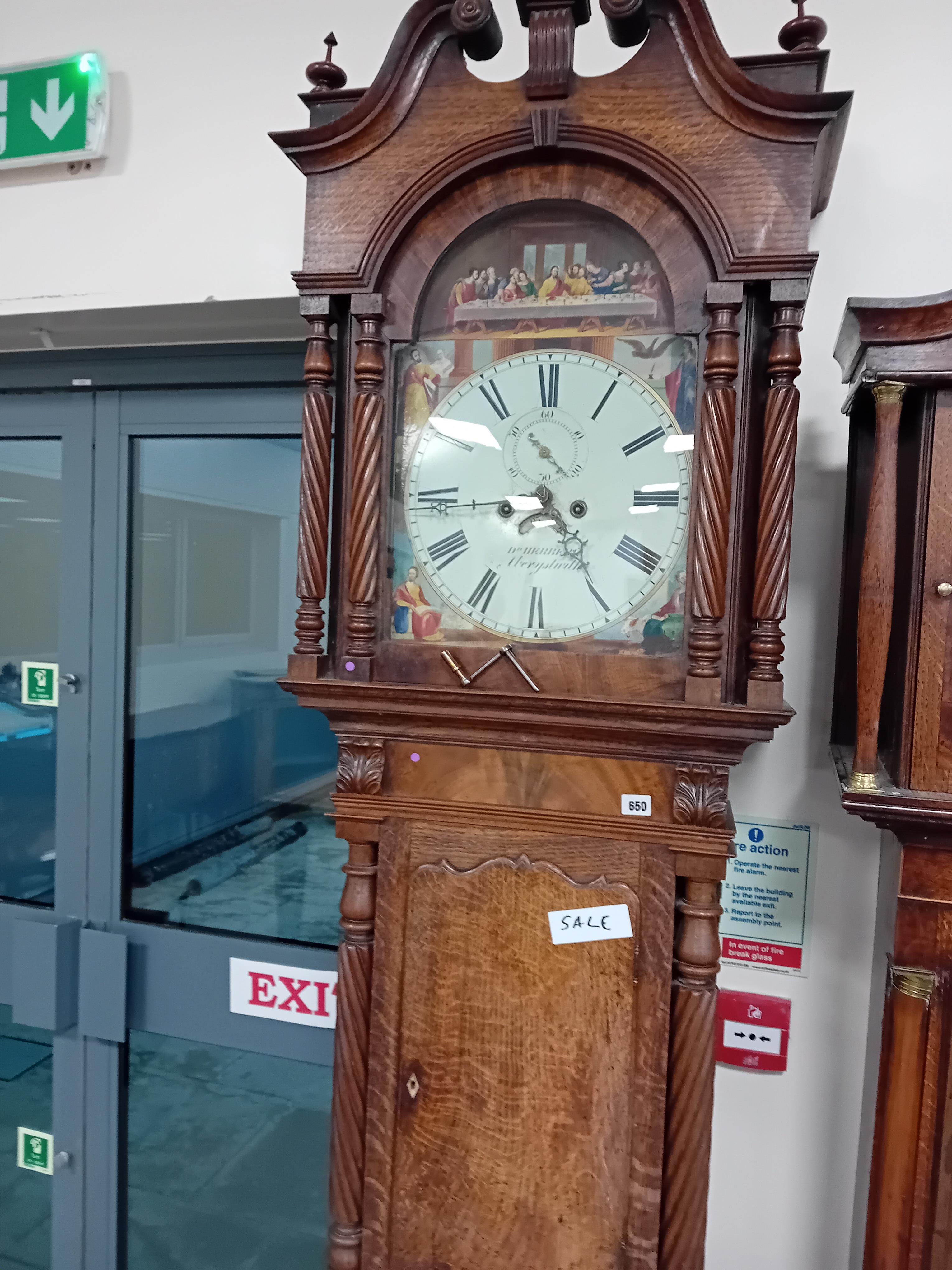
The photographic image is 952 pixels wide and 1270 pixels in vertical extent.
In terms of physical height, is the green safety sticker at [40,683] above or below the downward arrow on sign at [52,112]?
below

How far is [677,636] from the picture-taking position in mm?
920

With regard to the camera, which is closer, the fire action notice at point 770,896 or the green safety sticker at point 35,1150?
the fire action notice at point 770,896

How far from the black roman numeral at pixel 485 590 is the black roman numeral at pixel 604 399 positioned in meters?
0.20

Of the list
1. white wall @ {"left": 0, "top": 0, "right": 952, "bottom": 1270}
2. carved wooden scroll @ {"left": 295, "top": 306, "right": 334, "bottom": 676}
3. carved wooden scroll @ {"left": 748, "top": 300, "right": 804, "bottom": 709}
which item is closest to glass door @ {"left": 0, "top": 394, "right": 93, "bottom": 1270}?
white wall @ {"left": 0, "top": 0, "right": 952, "bottom": 1270}

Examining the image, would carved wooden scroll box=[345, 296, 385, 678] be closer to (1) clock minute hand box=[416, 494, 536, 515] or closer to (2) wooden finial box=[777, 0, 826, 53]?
(1) clock minute hand box=[416, 494, 536, 515]

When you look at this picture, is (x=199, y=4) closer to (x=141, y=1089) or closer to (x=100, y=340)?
(x=100, y=340)

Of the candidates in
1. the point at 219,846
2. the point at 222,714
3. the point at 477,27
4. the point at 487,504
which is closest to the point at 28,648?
the point at 222,714

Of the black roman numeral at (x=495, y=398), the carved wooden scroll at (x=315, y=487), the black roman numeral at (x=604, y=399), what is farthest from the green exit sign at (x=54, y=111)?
the black roman numeral at (x=604, y=399)

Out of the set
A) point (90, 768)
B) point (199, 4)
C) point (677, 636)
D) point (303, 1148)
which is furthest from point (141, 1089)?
point (199, 4)

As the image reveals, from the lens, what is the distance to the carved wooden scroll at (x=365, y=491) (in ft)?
3.15

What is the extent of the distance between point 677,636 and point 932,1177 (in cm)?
63

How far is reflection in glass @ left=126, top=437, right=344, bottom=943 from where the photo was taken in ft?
5.06

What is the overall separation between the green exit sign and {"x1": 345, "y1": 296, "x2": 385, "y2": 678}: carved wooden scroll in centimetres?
72

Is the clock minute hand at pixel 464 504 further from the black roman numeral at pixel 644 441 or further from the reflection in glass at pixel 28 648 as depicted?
the reflection in glass at pixel 28 648
